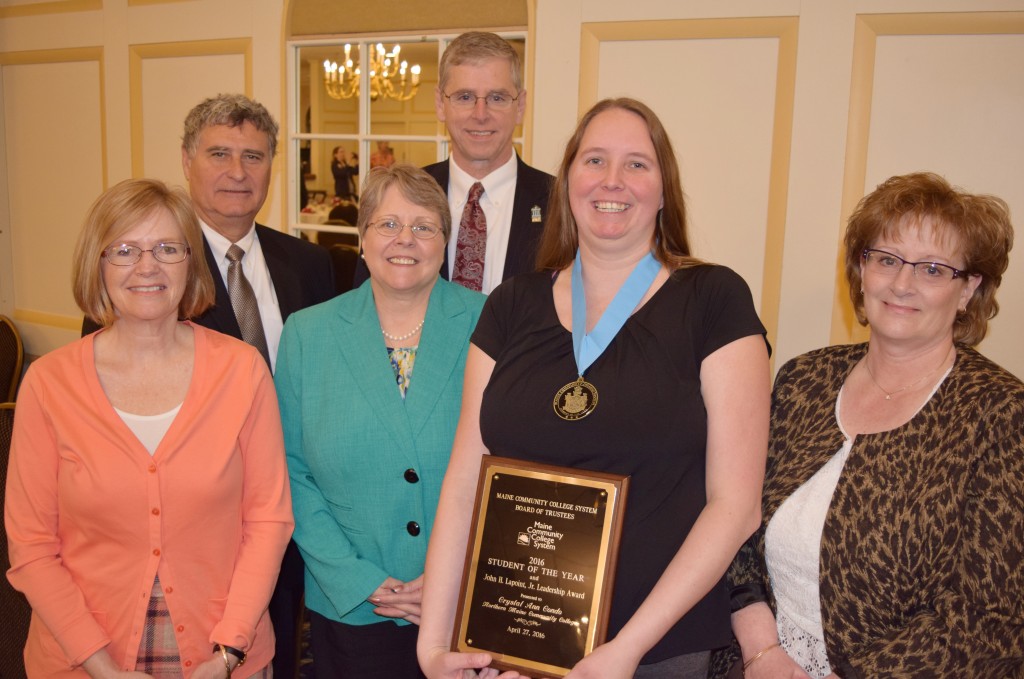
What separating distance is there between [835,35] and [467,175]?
66.8 inches

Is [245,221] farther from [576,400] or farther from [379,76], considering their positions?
[379,76]

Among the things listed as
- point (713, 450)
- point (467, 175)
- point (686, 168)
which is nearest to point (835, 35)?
point (686, 168)

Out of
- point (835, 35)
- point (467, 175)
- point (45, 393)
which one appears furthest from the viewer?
point (835, 35)

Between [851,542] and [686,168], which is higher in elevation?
[686,168]

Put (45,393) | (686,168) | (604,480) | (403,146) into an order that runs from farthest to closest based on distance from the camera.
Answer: (403,146), (686,168), (45,393), (604,480)

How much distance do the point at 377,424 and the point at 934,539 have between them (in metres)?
1.31

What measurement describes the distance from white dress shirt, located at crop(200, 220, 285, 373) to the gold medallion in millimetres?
1313

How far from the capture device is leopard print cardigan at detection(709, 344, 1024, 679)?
1671mm

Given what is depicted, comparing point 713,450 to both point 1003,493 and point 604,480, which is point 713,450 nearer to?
point 604,480

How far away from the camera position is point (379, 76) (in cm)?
480

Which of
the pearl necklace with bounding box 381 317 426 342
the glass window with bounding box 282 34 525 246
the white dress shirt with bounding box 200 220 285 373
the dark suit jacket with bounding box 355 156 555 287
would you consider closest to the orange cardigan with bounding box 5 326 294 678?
the pearl necklace with bounding box 381 317 426 342

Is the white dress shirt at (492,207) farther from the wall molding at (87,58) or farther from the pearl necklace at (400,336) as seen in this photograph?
the wall molding at (87,58)

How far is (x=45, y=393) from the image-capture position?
1.95m

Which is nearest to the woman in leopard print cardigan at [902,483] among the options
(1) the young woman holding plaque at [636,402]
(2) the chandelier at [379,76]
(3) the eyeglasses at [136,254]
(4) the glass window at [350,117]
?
(1) the young woman holding plaque at [636,402]
